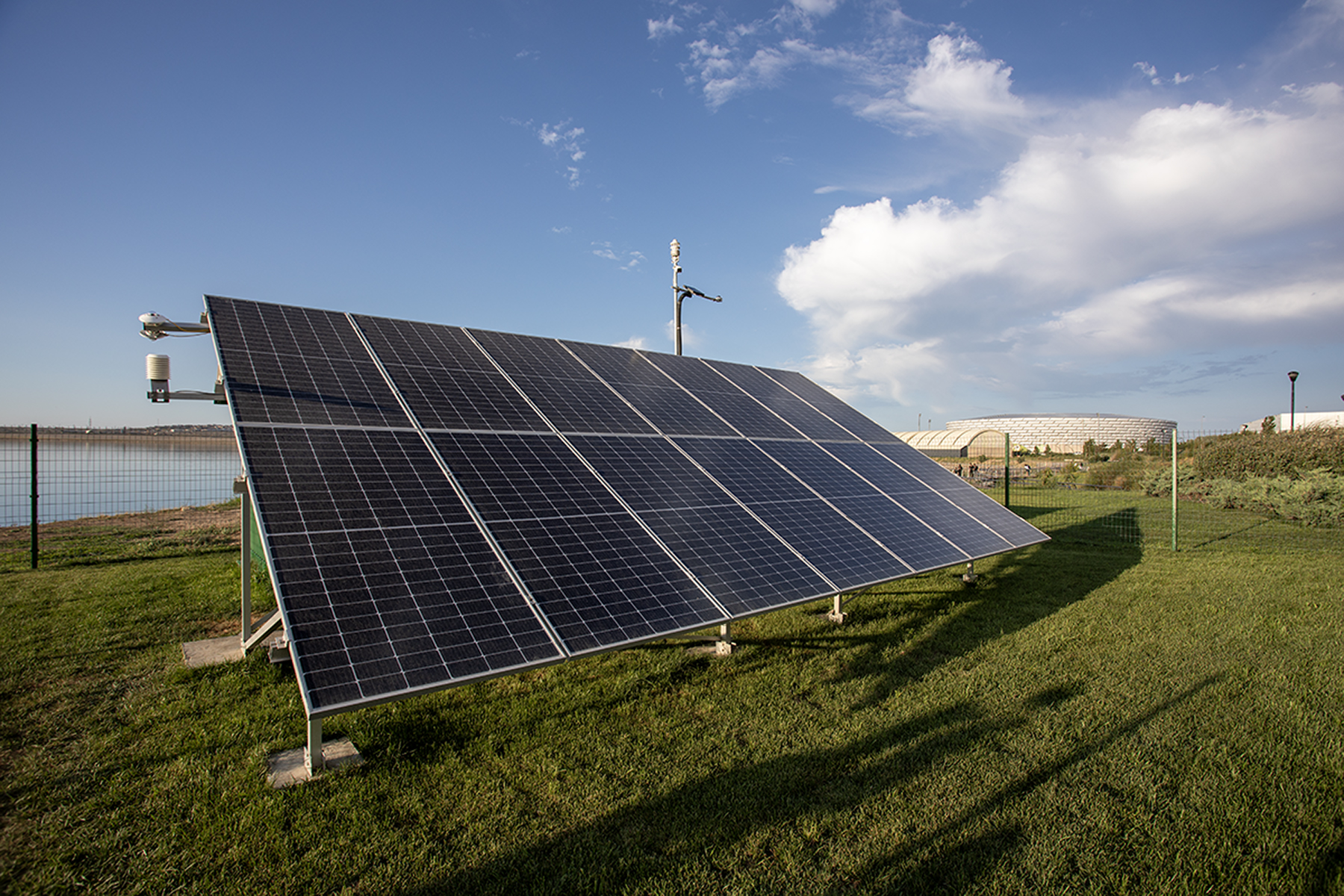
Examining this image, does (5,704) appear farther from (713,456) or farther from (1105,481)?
(1105,481)

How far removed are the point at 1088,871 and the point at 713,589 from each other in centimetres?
318

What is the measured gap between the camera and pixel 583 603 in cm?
495

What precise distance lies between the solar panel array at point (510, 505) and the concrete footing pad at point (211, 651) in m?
3.25

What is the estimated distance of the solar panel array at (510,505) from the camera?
431 cm

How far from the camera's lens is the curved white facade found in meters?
99.1

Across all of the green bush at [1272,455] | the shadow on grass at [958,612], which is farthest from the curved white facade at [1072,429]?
the shadow on grass at [958,612]

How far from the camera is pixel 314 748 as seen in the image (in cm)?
450

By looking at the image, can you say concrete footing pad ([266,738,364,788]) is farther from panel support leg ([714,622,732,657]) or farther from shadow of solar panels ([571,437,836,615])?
panel support leg ([714,622,732,657])

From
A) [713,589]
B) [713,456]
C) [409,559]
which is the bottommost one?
[713,589]

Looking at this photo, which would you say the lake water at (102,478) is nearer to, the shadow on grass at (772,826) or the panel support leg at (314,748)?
the panel support leg at (314,748)

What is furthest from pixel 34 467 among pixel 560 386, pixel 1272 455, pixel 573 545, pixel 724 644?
pixel 1272 455

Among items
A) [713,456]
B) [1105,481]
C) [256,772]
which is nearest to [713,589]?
[713,456]

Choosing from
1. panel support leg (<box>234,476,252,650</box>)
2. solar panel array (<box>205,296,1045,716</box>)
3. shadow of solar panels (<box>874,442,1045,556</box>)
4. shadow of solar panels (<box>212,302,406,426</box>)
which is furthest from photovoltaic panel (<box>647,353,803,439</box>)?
panel support leg (<box>234,476,252,650</box>)

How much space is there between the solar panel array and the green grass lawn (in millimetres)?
1153
